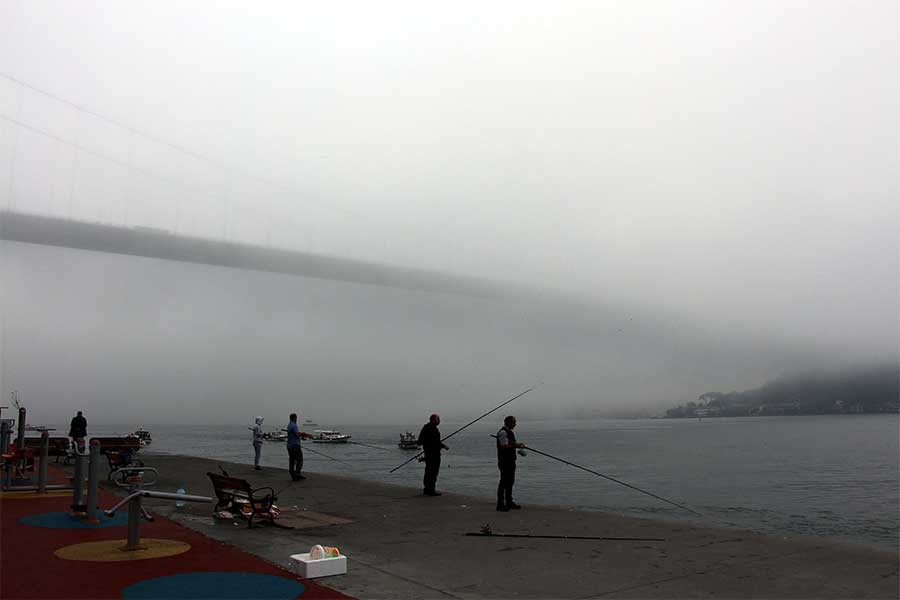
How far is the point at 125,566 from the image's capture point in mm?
6258

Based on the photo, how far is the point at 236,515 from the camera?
9.08 m

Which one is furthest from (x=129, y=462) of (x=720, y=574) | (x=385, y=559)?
(x=720, y=574)

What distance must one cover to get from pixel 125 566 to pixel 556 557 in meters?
4.05

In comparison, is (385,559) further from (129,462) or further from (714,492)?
(714,492)

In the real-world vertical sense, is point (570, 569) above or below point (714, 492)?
above

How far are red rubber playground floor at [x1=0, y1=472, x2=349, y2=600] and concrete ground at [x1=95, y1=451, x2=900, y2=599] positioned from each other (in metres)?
0.39

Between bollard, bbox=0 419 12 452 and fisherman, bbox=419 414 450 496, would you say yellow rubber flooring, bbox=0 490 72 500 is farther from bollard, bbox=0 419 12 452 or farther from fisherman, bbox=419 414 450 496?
fisherman, bbox=419 414 450 496

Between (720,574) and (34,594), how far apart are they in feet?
18.3

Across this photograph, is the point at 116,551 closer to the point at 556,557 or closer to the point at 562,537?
the point at 556,557

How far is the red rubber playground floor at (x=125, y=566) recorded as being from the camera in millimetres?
5438

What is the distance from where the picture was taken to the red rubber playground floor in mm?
5438

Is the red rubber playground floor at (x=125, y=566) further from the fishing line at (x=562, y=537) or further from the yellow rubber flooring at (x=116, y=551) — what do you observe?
the fishing line at (x=562, y=537)

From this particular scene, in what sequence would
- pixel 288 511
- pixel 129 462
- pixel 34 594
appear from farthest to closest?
pixel 129 462
pixel 288 511
pixel 34 594

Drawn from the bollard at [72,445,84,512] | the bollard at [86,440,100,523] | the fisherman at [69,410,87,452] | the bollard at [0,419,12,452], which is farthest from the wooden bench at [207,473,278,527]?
the fisherman at [69,410,87,452]
